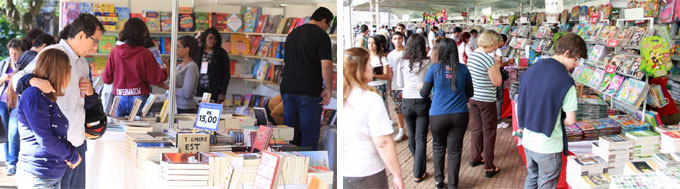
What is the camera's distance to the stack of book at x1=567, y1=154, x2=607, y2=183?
12.1ft

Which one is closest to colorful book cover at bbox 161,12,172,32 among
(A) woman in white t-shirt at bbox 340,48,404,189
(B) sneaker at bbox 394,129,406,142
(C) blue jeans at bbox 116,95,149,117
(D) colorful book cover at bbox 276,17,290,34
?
(C) blue jeans at bbox 116,95,149,117

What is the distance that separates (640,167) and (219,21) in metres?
3.51

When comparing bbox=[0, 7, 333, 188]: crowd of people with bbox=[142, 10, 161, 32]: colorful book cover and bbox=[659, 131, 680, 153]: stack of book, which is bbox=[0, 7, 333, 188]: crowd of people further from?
bbox=[659, 131, 680, 153]: stack of book

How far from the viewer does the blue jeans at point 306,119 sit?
13.1 ft

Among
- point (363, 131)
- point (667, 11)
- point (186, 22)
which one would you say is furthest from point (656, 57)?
point (186, 22)

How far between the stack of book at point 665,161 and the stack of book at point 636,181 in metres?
0.31

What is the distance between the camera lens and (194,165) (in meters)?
3.07

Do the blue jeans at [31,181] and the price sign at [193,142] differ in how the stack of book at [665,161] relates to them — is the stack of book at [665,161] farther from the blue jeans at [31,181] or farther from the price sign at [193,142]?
the blue jeans at [31,181]

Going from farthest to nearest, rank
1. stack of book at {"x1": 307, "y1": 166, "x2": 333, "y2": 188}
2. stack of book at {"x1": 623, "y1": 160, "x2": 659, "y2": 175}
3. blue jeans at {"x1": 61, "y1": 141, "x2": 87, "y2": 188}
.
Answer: blue jeans at {"x1": 61, "y1": 141, "x2": 87, "y2": 188} → stack of book at {"x1": 623, "y1": 160, "x2": 659, "y2": 175} → stack of book at {"x1": 307, "y1": 166, "x2": 333, "y2": 188}

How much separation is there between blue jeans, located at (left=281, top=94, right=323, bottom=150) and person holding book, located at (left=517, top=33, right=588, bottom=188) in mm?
1285

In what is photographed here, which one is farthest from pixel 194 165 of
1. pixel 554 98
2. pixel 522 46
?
pixel 522 46

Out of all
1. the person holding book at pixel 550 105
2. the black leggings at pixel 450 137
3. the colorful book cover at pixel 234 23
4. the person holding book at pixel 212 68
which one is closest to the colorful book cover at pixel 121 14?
the person holding book at pixel 212 68

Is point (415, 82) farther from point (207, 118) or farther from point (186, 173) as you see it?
point (186, 173)

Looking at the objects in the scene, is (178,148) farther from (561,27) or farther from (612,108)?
(561,27)
